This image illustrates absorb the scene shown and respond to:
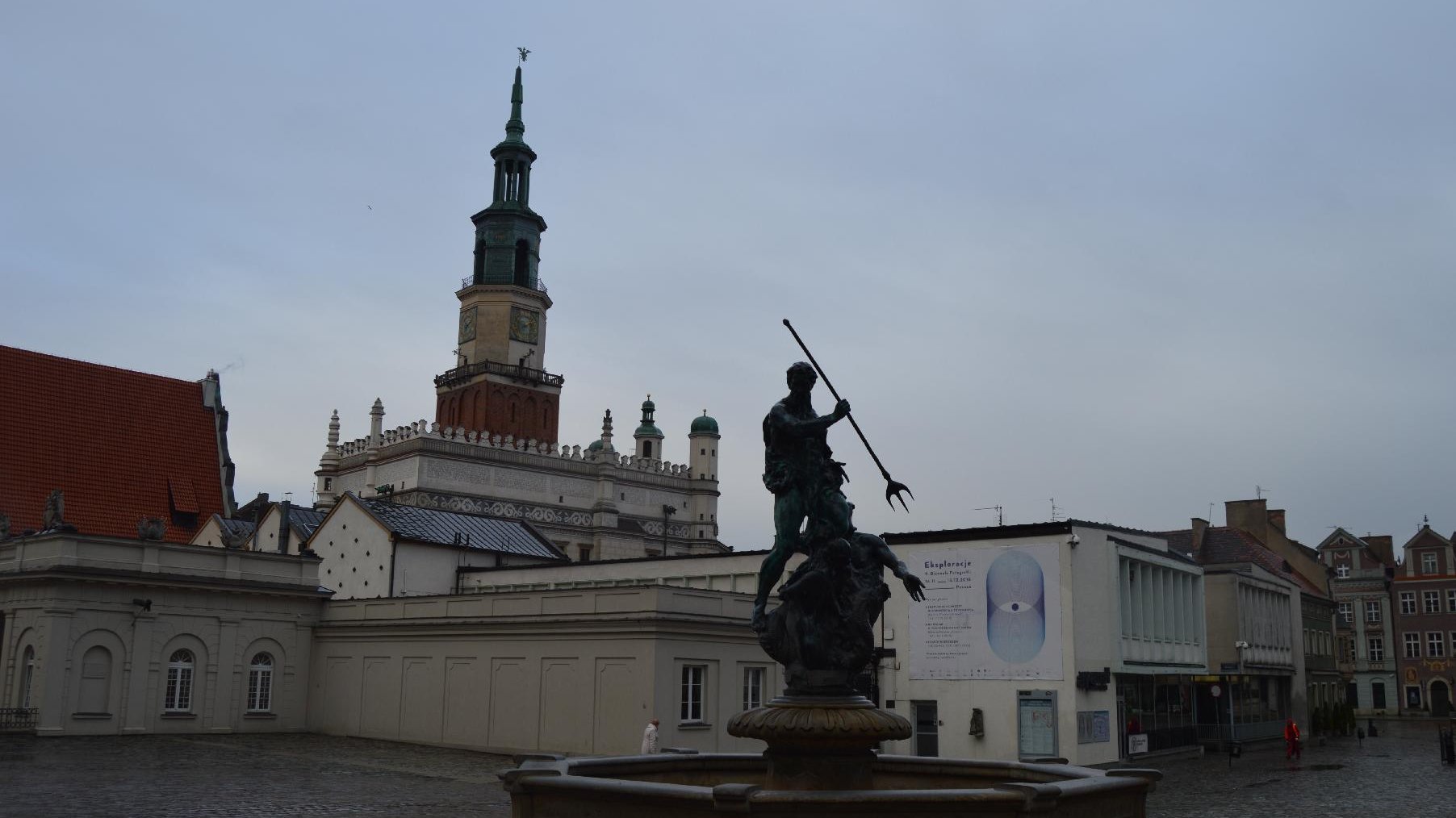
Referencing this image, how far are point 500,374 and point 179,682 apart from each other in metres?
46.7

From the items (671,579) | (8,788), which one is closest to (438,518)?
(671,579)

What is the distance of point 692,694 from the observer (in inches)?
1216

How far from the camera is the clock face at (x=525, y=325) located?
272 feet

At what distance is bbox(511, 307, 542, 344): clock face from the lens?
272 feet

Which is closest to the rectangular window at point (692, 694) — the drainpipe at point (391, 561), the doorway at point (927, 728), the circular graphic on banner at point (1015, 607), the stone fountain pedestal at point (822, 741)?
the doorway at point (927, 728)

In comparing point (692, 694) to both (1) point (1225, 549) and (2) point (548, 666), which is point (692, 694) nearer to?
(2) point (548, 666)

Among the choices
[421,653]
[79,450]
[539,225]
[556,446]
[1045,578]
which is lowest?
[421,653]

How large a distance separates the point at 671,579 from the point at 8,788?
85.4 feet

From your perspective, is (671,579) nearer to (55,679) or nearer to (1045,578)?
(1045,578)

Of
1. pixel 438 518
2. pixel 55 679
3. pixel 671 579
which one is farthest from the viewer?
pixel 438 518

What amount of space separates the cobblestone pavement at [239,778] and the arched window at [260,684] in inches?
142

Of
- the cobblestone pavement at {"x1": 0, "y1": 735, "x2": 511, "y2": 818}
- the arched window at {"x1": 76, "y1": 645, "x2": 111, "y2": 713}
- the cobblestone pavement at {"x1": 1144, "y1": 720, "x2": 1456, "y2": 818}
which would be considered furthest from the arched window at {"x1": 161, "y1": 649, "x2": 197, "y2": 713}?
the cobblestone pavement at {"x1": 1144, "y1": 720, "x2": 1456, "y2": 818}

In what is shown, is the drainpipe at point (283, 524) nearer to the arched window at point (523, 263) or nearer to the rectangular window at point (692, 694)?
the rectangular window at point (692, 694)

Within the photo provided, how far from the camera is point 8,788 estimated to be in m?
20.1
